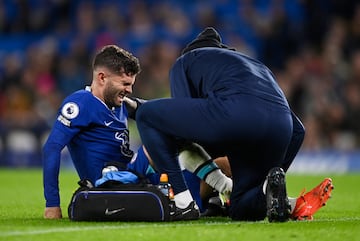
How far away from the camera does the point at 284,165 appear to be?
23.1 feet

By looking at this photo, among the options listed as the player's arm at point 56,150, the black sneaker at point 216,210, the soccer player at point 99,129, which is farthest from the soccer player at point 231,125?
the player's arm at point 56,150

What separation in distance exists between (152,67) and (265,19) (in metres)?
2.27

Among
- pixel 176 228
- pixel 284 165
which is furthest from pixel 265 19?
pixel 176 228

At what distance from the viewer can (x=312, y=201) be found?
262 inches

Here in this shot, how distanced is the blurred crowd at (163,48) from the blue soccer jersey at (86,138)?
893 centimetres

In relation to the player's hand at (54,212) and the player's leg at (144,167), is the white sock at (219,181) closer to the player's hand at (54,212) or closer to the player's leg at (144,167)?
the player's leg at (144,167)

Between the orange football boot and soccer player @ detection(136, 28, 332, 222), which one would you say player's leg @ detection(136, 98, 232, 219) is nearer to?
soccer player @ detection(136, 28, 332, 222)

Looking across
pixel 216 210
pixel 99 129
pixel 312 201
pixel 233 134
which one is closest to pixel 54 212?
pixel 99 129

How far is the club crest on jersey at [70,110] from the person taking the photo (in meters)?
6.82

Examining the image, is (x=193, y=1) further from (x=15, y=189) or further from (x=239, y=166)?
(x=239, y=166)

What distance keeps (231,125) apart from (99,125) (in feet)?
3.84

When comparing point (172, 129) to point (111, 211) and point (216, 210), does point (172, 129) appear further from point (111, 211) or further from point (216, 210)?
point (216, 210)

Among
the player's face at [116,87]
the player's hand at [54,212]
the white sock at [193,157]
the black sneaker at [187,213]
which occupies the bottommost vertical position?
the player's hand at [54,212]

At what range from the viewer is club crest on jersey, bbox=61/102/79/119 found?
6.82m
